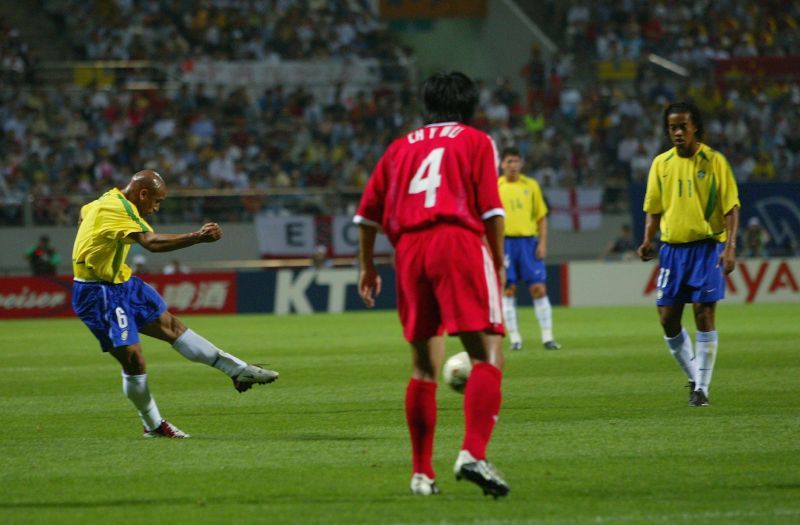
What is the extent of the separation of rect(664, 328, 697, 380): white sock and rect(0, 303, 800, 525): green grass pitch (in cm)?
31

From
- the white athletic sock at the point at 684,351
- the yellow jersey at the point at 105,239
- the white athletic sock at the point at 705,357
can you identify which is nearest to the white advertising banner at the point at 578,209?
the white athletic sock at the point at 684,351

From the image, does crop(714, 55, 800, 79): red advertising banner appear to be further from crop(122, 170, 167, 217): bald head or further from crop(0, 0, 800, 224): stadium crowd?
crop(122, 170, 167, 217): bald head

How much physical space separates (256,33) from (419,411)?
31.2 meters

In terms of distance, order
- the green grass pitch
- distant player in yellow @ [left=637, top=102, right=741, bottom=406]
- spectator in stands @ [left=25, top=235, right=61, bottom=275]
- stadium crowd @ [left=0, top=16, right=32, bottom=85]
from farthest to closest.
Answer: stadium crowd @ [left=0, top=16, right=32, bottom=85], spectator in stands @ [left=25, top=235, right=61, bottom=275], distant player in yellow @ [left=637, top=102, right=741, bottom=406], the green grass pitch

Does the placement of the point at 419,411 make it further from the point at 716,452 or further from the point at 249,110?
the point at 249,110

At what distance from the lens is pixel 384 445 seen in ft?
30.6

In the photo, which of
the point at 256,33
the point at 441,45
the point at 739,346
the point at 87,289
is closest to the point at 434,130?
the point at 87,289

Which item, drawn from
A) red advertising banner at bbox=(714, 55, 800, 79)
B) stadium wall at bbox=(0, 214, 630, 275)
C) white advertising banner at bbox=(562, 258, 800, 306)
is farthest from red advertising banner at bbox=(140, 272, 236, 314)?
red advertising banner at bbox=(714, 55, 800, 79)

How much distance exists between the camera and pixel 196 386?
567 inches

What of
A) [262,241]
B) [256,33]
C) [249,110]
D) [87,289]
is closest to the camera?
[87,289]

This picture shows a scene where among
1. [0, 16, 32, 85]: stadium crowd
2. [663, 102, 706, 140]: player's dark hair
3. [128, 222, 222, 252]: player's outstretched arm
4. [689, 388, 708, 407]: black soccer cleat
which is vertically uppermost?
[0, 16, 32, 85]: stadium crowd

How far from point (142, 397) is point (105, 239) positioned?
121 cm

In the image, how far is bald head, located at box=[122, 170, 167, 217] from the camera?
1030cm

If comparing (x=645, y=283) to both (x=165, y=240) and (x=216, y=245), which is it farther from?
(x=165, y=240)
